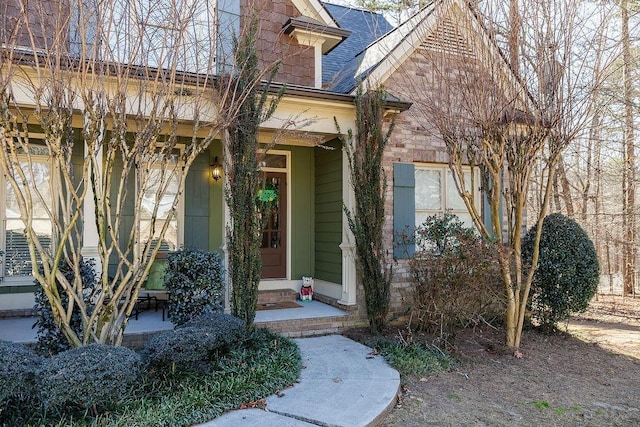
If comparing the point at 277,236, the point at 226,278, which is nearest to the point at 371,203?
the point at 226,278

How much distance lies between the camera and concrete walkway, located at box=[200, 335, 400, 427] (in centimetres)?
329

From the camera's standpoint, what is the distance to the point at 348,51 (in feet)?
30.0

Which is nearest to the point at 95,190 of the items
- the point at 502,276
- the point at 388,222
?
the point at 388,222

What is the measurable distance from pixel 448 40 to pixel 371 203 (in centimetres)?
230

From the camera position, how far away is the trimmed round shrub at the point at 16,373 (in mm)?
2895

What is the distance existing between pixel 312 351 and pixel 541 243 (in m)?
3.85

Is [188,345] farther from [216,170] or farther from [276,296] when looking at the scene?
[216,170]

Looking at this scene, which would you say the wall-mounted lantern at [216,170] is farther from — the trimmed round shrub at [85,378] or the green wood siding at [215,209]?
the trimmed round shrub at [85,378]

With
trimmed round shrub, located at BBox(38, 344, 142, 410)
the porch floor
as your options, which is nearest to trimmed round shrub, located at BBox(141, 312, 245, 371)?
trimmed round shrub, located at BBox(38, 344, 142, 410)

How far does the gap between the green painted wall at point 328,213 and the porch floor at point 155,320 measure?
698 mm

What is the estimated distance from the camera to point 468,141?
17.0 feet

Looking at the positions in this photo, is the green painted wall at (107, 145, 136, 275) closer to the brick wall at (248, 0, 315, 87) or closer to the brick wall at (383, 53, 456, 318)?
the brick wall at (248, 0, 315, 87)

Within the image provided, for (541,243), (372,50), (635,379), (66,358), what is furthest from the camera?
(372,50)

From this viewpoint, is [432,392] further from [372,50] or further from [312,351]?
[372,50]
